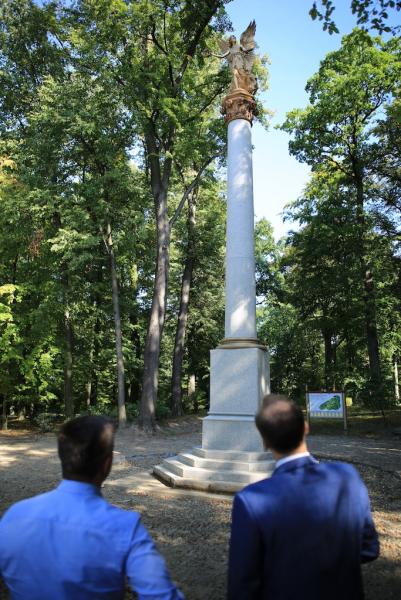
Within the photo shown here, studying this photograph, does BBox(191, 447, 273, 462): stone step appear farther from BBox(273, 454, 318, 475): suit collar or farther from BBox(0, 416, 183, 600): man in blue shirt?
BBox(0, 416, 183, 600): man in blue shirt

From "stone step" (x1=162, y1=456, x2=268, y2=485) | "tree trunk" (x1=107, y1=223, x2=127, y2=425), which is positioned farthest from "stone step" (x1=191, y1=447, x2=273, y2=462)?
"tree trunk" (x1=107, y1=223, x2=127, y2=425)

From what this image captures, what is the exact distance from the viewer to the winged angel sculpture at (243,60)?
10.8 meters

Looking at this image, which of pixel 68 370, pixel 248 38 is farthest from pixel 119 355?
pixel 248 38

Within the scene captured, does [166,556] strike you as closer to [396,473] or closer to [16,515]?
[16,515]

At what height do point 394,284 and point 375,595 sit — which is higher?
point 394,284

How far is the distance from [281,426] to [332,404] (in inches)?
660

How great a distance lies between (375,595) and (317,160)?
21560 millimetres

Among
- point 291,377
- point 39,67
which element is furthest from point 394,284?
point 39,67

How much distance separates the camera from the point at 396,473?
9.25 meters

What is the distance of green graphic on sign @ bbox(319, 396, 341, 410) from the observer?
17531 mm

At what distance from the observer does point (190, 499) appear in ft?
24.1

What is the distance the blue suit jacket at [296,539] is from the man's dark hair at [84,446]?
569 millimetres

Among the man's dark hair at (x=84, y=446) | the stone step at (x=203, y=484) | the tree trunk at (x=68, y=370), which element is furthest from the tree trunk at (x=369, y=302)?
the man's dark hair at (x=84, y=446)

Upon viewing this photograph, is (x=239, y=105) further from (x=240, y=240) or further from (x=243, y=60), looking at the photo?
(x=240, y=240)
